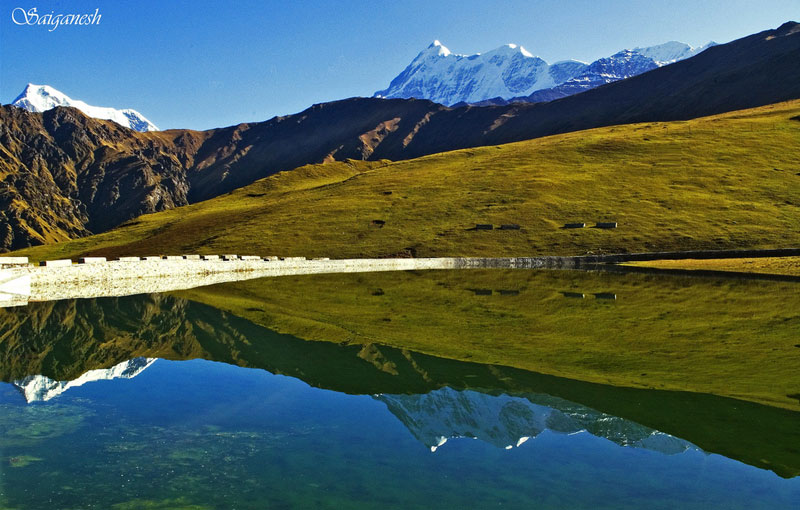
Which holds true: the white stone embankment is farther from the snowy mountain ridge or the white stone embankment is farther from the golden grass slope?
the snowy mountain ridge

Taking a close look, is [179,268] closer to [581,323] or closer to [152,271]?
[152,271]

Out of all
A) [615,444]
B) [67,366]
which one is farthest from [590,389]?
[67,366]

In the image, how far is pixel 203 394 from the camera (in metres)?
21.9

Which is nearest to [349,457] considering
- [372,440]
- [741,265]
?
[372,440]

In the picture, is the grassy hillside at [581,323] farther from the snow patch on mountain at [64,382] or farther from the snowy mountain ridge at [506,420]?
the snow patch on mountain at [64,382]

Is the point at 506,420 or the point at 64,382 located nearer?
the point at 506,420

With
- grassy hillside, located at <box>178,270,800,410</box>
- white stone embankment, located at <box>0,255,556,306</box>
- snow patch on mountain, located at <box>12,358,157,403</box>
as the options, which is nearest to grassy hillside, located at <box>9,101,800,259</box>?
white stone embankment, located at <box>0,255,556,306</box>

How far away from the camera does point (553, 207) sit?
440ft

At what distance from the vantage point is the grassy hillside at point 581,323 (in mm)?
24703

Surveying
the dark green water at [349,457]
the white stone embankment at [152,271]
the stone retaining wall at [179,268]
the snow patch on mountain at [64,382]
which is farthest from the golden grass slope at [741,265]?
the snow patch on mountain at [64,382]

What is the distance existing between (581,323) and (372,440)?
25011 millimetres

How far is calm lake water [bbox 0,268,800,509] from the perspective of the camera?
13297mm

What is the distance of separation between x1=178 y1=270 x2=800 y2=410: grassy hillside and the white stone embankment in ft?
33.5

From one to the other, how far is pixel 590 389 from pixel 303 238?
370 feet
